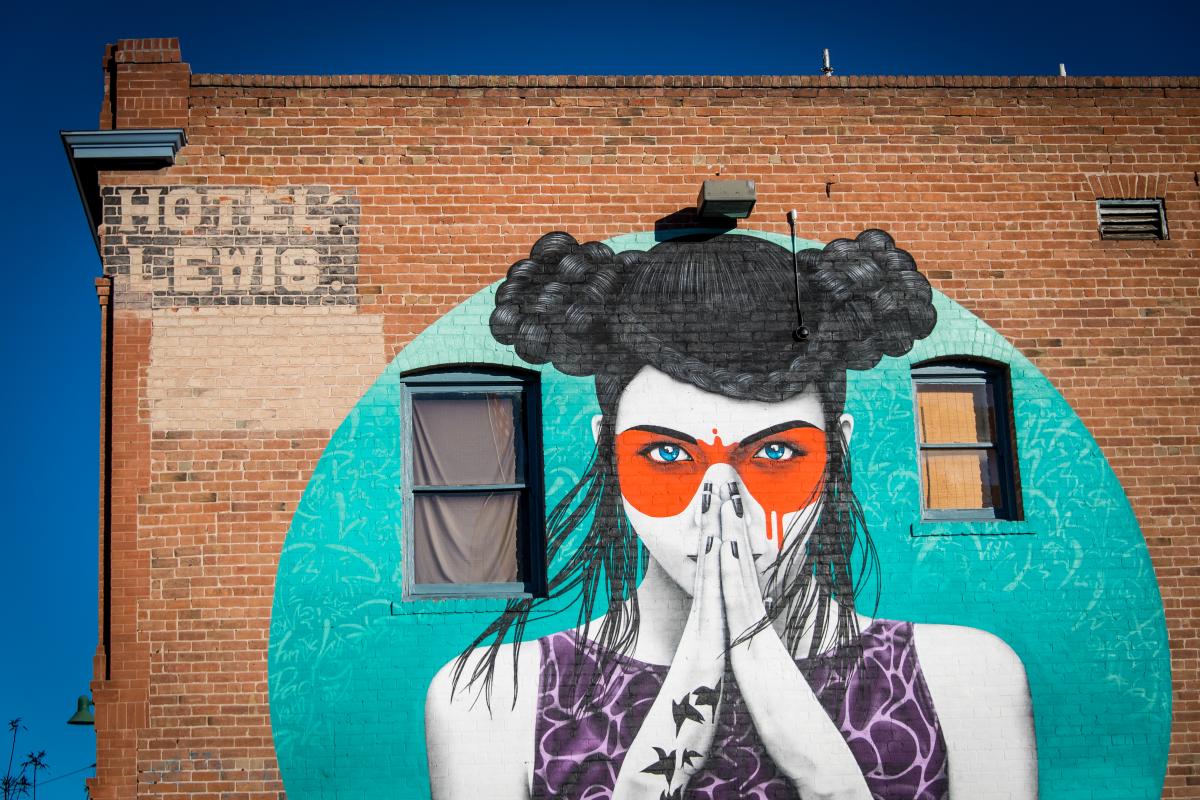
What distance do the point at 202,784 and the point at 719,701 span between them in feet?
13.1

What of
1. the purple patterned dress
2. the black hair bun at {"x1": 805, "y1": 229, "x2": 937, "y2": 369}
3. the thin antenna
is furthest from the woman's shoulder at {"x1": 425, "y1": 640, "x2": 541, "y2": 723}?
the black hair bun at {"x1": 805, "y1": 229, "x2": 937, "y2": 369}

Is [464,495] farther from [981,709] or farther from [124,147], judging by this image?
[981,709]

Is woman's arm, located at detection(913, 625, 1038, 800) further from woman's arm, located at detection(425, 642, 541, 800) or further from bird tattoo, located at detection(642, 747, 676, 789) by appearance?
woman's arm, located at detection(425, 642, 541, 800)

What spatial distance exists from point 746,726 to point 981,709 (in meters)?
1.89

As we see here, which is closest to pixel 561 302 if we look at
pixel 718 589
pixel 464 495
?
pixel 464 495

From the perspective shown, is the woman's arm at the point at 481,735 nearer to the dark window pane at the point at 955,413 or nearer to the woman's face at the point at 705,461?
the woman's face at the point at 705,461

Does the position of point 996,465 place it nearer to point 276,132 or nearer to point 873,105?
point 873,105

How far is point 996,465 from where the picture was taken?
12398 millimetres

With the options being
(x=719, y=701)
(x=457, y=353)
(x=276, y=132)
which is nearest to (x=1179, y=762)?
(x=719, y=701)

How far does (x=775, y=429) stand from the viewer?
12.1 m

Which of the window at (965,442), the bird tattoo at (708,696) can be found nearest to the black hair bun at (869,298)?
the window at (965,442)

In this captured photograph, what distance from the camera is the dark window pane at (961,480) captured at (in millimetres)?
12273

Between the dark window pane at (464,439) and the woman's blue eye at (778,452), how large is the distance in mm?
2029

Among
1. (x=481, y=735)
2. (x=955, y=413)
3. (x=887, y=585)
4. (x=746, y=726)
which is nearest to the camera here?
(x=481, y=735)
